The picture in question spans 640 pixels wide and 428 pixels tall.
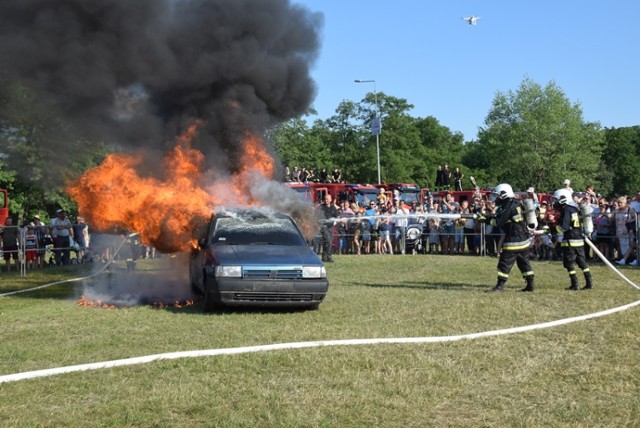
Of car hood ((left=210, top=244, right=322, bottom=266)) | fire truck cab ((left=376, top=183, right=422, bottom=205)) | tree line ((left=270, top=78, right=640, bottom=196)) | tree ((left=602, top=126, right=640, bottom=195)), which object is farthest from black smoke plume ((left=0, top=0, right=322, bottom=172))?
tree ((left=602, top=126, right=640, bottom=195))

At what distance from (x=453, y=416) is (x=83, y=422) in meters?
2.69

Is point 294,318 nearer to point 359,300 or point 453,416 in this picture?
point 359,300

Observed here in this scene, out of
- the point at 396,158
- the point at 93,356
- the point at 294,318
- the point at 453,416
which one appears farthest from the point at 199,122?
the point at 396,158

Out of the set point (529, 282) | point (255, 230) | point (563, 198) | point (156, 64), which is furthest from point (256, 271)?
point (563, 198)

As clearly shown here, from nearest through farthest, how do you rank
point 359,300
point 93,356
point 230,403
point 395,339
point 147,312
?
point 230,403 < point 93,356 < point 395,339 < point 147,312 < point 359,300

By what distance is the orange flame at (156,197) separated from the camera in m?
11.2

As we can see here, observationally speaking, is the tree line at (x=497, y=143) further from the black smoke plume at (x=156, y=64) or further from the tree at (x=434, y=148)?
the black smoke plume at (x=156, y=64)

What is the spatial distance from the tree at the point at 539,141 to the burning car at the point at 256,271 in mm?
53139

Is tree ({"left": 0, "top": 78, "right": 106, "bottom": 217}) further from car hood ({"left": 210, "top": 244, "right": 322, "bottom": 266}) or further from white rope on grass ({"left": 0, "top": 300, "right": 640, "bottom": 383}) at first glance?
white rope on grass ({"left": 0, "top": 300, "right": 640, "bottom": 383})

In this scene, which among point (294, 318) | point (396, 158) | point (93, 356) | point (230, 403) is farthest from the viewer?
point (396, 158)

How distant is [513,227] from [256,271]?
4.99m

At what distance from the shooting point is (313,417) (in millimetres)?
4941

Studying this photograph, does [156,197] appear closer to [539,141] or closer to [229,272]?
[229,272]

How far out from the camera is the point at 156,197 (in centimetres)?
1107
